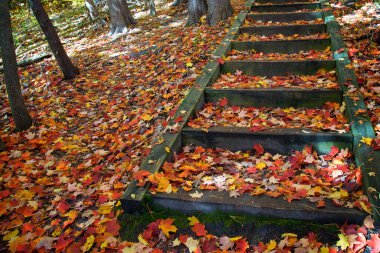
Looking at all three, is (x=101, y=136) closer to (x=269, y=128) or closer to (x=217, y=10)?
(x=269, y=128)

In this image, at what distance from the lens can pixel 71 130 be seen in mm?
5191

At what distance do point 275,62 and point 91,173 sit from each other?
3193 millimetres

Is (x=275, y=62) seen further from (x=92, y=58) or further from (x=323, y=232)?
(x=92, y=58)

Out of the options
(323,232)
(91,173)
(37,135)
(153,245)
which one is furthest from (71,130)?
(323,232)

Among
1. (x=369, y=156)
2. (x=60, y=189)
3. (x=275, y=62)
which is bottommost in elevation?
(x=60, y=189)

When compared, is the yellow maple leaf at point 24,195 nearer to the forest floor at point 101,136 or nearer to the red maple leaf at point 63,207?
the forest floor at point 101,136

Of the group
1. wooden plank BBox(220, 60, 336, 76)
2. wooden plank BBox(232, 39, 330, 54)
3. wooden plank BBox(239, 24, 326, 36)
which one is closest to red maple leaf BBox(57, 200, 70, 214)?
wooden plank BBox(220, 60, 336, 76)

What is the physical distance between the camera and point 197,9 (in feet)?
26.0

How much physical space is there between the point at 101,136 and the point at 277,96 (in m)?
2.77

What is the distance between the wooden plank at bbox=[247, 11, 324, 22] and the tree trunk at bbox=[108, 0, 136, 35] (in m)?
5.02

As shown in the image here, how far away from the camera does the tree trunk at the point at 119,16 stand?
33.0 feet

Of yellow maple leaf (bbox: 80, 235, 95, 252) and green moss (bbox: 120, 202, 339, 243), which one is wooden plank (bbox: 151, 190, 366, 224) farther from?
yellow maple leaf (bbox: 80, 235, 95, 252)

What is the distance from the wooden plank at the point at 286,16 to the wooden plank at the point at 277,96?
3.42 metres

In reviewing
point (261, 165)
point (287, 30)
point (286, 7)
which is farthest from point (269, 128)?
Answer: point (286, 7)
